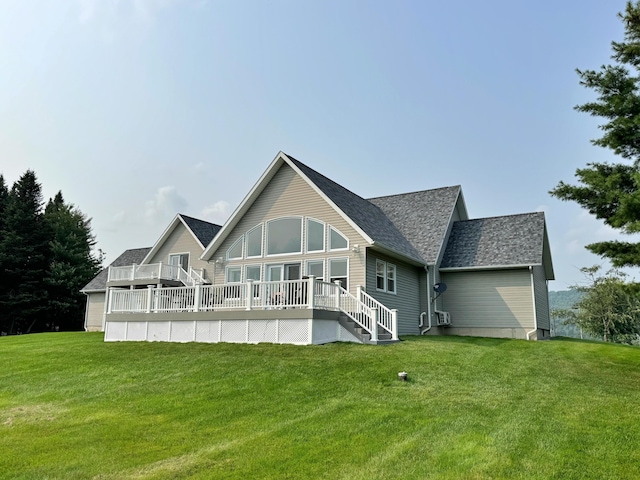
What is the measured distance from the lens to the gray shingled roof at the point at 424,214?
65.1 feet

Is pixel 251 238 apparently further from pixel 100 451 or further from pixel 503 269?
pixel 100 451

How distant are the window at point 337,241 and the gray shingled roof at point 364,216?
82 cm

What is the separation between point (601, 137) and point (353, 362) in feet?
29.3

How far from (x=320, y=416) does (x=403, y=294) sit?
12108 millimetres

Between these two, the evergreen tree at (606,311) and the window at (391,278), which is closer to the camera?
the window at (391,278)


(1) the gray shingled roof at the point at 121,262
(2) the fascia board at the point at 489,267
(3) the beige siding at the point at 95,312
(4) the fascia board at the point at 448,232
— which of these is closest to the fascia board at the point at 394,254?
(4) the fascia board at the point at 448,232

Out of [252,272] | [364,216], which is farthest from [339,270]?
[252,272]

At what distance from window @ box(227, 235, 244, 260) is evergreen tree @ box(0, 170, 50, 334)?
84.3 feet

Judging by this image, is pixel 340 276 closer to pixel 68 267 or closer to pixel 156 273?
pixel 156 273

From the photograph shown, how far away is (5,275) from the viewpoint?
37.1 meters

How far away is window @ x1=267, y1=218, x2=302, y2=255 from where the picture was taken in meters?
17.6

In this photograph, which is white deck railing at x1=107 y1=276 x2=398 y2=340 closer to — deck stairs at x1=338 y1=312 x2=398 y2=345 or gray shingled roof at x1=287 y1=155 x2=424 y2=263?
deck stairs at x1=338 y1=312 x2=398 y2=345

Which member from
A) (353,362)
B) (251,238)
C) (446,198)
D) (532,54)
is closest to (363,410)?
(353,362)

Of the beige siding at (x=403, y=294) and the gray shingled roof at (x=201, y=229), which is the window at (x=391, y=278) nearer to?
the beige siding at (x=403, y=294)
